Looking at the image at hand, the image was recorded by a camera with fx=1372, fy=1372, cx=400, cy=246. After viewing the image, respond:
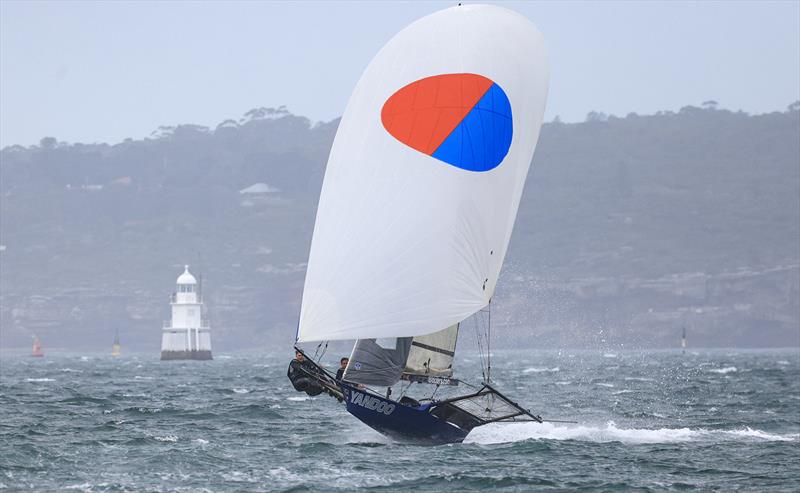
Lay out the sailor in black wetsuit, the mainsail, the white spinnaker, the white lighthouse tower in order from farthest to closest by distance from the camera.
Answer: the white lighthouse tower < the sailor in black wetsuit < the mainsail < the white spinnaker

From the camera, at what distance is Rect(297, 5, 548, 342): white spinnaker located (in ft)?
99.0

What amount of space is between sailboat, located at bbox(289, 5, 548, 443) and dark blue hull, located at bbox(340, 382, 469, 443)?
35 millimetres

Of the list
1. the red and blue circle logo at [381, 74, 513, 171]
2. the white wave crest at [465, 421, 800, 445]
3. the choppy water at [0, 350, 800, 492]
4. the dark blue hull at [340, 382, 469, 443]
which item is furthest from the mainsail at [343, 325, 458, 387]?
the red and blue circle logo at [381, 74, 513, 171]

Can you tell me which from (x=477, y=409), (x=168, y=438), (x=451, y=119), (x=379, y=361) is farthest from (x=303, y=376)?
(x=451, y=119)

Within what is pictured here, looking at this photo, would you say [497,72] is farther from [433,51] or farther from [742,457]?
[742,457]

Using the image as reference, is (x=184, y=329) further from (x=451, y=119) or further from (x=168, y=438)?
(x=451, y=119)

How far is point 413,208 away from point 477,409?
16.8 ft

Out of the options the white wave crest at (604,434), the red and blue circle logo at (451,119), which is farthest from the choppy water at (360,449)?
the red and blue circle logo at (451,119)

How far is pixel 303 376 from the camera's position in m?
32.5

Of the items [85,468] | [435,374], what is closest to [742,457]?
[435,374]

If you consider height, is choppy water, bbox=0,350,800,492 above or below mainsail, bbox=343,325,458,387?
below

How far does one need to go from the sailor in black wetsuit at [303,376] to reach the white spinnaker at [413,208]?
79.8 inches

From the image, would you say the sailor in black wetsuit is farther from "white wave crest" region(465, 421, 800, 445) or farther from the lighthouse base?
the lighthouse base

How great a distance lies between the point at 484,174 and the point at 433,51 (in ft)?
9.91
